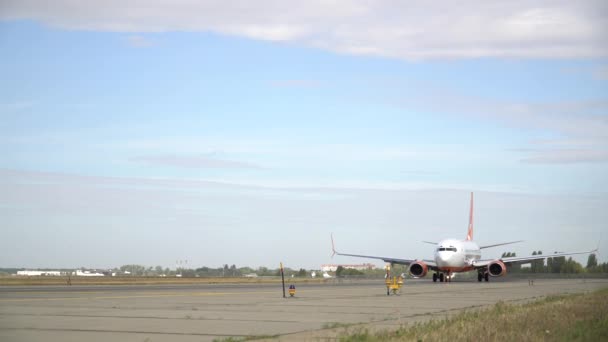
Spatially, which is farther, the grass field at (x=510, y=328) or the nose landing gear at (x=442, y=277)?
the nose landing gear at (x=442, y=277)

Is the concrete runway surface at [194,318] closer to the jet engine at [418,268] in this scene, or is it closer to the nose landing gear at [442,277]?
the nose landing gear at [442,277]

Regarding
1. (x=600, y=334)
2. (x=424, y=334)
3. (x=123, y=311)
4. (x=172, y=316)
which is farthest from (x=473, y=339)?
(x=123, y=311)

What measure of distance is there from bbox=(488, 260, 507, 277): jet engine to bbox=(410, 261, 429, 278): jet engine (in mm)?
5231

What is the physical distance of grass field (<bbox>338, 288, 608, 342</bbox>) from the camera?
13.6 metres

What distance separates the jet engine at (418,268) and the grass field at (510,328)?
144 ft

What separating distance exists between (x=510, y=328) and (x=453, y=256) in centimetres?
Result: 4512

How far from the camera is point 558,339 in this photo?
13.8 m

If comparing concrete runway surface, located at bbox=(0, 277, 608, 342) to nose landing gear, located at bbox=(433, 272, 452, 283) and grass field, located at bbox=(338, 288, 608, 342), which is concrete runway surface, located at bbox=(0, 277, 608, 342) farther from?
nose landing gear, located at bbox=(433, 272, 452, 283)

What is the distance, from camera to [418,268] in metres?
63.7

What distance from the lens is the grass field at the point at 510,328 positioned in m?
13.6

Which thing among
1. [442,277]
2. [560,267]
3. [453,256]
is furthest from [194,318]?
[560,267]

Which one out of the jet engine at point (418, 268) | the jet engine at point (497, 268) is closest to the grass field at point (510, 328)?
the jet engine at point (497, 268)

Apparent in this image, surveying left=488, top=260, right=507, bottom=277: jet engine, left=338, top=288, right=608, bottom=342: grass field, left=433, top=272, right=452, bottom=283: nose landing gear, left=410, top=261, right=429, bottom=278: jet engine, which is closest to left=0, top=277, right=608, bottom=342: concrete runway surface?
left=338, top=288, right=608, bottom=342: grass field

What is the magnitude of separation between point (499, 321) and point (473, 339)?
3.62m
